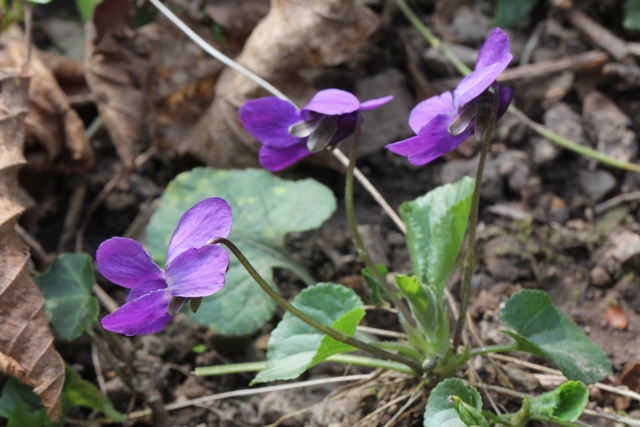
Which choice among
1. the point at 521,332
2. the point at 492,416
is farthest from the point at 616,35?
the point at 492,416

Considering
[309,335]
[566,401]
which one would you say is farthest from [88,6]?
[566,401]

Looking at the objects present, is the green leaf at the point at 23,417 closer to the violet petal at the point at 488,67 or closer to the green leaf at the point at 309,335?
the green leaf at the point at 309,335

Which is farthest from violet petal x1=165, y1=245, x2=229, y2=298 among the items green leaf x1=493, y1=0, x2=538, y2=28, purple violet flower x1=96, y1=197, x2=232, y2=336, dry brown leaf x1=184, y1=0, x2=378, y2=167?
green leaf x1=493, y1=0, x2=538, y2=28

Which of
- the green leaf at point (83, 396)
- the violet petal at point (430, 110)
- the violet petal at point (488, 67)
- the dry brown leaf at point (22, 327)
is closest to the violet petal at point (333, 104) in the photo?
the violet petal at point (430, 110)

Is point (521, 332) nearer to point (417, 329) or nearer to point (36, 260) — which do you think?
point (417, 329)

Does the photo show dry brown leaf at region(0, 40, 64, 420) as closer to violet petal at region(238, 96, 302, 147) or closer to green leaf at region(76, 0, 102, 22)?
violet petal at region(238, 96, 302, 147)

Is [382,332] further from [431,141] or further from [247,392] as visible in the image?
[431,141]

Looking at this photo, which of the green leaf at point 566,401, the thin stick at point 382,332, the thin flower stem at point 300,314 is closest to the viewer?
the thin flower stem at point 300,314
